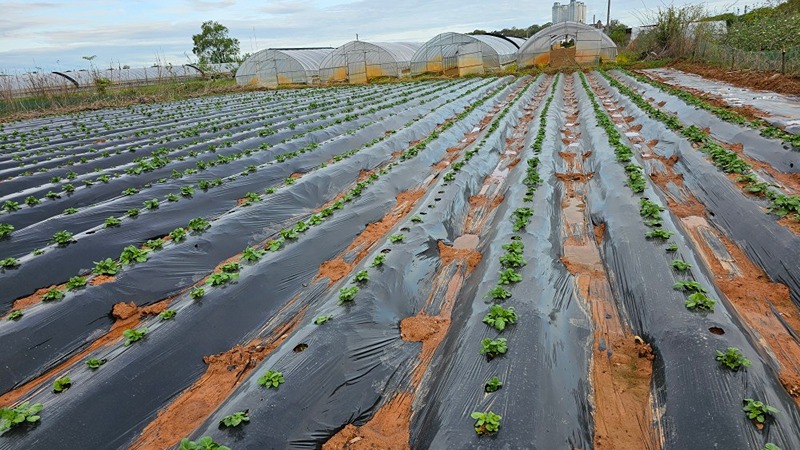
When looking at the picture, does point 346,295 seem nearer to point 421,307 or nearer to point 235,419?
point 421,307

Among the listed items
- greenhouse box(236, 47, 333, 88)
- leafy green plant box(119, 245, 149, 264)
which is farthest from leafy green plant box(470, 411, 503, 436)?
greenhouse box(236, 47, 333, 88)

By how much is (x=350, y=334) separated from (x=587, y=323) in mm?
2456

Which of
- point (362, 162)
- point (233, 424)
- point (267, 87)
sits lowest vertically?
point (233, 424)

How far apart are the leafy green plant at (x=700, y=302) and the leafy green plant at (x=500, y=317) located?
1.65 m

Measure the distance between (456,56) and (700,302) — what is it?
38524 mm

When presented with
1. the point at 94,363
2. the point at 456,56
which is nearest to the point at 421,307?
the point at 94,363

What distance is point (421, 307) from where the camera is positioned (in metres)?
5.42

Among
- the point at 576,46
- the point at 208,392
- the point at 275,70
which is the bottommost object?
the point at 208,392

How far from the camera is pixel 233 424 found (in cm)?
339

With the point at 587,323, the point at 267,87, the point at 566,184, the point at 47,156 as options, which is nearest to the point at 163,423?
the point at 587,323

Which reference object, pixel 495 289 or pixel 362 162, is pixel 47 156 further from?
pixel 495 289

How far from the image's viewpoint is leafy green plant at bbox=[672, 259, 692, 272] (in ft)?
16.3

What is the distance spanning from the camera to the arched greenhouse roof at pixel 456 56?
128 ft

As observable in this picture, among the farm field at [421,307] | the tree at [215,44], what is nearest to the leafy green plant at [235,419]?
the farm field at [421,307]
